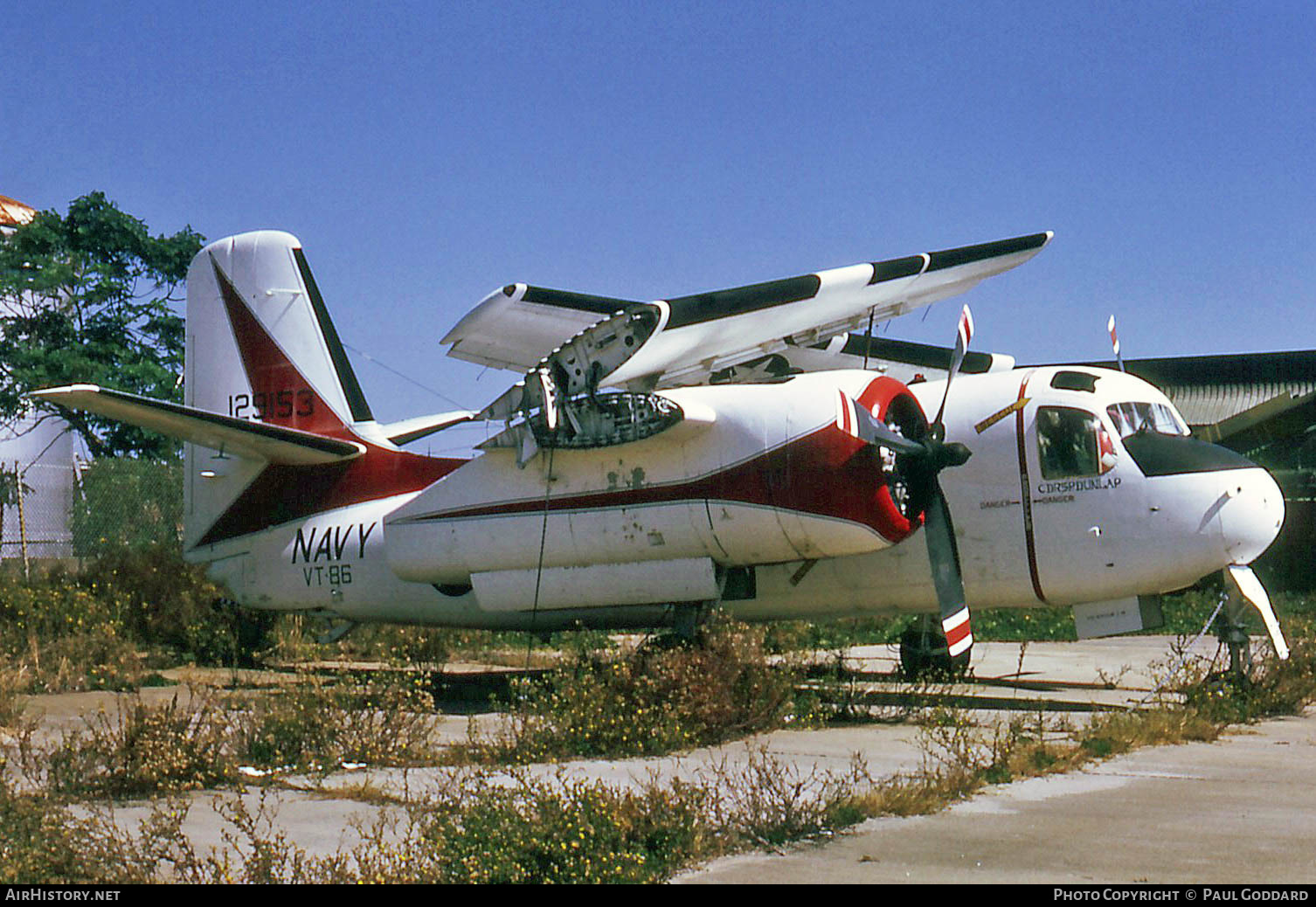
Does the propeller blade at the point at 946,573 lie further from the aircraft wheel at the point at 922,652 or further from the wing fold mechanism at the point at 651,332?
the aircraft wheel at the point at 922,652

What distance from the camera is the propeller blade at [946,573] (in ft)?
44.8

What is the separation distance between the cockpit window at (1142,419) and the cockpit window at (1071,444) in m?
0.23

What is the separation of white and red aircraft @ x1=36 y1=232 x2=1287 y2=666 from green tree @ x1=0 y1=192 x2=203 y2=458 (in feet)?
83.9

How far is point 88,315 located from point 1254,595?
36.6 meters

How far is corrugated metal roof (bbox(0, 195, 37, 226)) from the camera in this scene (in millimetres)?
47250

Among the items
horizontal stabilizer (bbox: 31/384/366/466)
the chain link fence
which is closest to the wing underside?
horizontal stabilizer (bbox: 31/384/366/466)

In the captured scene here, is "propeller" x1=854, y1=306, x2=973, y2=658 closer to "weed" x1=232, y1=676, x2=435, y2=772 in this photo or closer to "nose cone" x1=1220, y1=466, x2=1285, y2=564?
"nose cone" x1=1220, y1=466, x2=1285, y2=564

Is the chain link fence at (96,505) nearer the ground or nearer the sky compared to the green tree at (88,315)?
nearer the ground

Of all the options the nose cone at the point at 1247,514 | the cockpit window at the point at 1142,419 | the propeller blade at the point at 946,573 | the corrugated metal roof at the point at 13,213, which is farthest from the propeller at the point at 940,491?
the corrugated metal roof at the point at 13,213

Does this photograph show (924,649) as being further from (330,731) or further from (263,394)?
(263,394)

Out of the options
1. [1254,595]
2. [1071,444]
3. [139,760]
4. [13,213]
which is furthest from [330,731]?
[13,213]

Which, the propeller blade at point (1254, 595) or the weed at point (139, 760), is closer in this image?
the weed at point (139, 760)

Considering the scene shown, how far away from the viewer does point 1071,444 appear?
13812 millimetres

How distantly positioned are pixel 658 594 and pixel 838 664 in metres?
2.50
